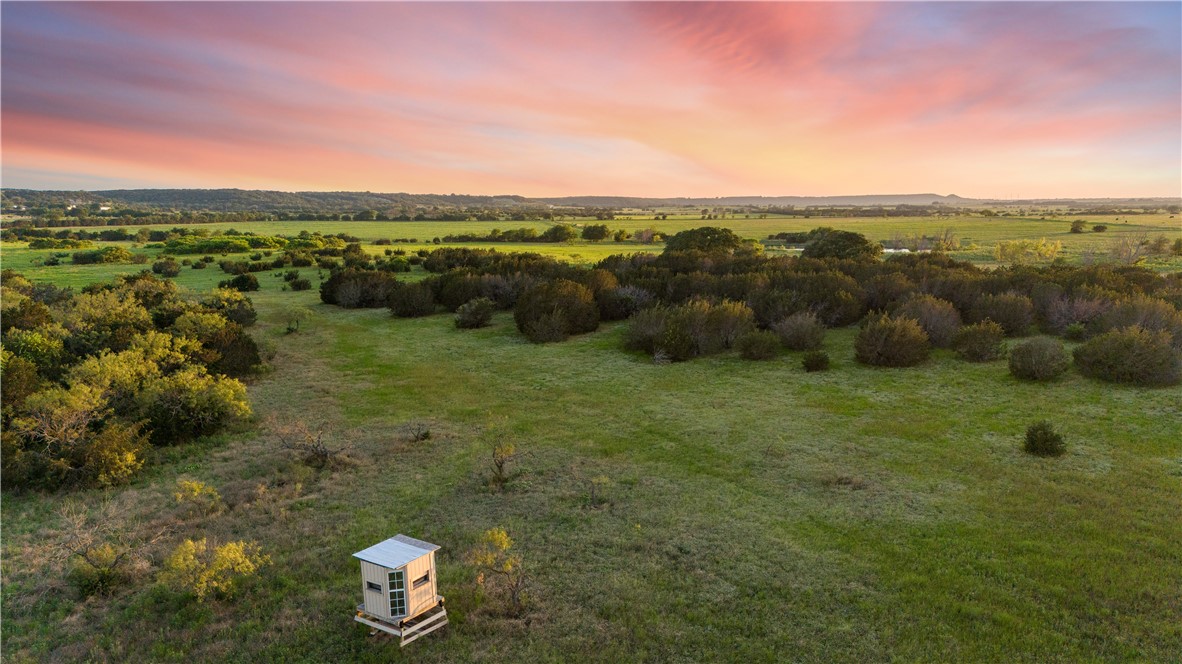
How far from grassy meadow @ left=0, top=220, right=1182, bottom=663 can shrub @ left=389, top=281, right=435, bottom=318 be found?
11469 mm

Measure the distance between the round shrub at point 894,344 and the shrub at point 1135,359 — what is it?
4232mm

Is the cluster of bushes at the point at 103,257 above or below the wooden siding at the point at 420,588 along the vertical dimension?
above

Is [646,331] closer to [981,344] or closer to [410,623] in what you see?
[981,344]

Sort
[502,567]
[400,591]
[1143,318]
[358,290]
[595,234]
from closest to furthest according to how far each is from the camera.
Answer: [400,591] → [502,567] → [1143,318] → [358,290] → [595,234]

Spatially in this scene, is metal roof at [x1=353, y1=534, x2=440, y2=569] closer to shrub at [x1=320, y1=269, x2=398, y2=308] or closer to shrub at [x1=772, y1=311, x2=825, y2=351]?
shrub at [x1=772, y1=311, x2=825, y2=351]

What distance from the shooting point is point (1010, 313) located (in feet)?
72.7

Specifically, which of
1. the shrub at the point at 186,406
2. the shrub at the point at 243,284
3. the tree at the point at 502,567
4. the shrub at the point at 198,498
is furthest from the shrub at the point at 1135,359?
the shrub at the point at 243,284

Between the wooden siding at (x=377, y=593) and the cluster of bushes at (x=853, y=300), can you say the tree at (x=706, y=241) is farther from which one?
the wooden siding at (x=377, y=593)

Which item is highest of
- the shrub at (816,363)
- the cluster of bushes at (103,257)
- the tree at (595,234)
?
the tree at (595,234)

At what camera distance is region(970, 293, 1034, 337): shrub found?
22047 mm

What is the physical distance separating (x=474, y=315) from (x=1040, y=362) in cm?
2024

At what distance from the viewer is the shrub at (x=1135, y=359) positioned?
51.9 feet

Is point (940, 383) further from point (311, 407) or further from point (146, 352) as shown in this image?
point (146, 352)

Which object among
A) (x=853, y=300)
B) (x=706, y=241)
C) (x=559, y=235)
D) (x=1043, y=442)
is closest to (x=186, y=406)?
(x=1043, y=442)
